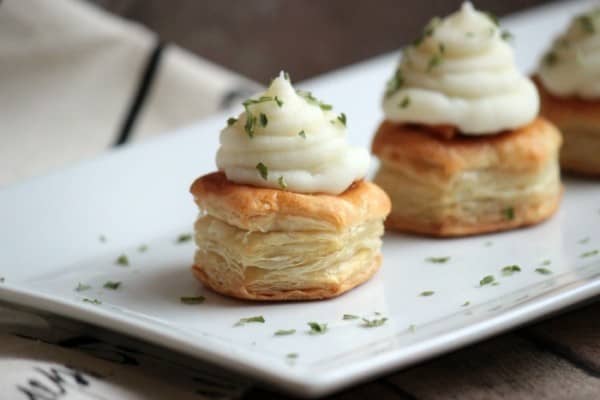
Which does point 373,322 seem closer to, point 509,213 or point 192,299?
point 192,299

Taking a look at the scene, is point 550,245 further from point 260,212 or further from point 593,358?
point 260,212

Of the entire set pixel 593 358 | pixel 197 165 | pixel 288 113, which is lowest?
pixel 593 358

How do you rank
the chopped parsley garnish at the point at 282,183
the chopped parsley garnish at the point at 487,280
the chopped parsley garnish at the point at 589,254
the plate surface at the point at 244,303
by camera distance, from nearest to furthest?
the plate surface at the point at 244,303
the chopped parsley garnish at the point at 282,183
the chopped parsley garnish at the point at 487,280
the chopped parsley garnish at the point at 589,254

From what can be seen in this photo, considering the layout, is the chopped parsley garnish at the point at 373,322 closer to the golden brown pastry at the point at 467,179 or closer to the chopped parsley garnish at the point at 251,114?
the chopped parsley garnish at the point at 251,114

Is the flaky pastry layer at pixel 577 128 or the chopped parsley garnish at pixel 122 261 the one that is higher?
the flaky pastry layer at pixel 577 128

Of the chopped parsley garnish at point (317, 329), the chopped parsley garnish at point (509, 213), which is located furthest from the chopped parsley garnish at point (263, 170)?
the chopped parsley garnish at point (509, 213)

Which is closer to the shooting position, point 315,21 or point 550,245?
point 550,245

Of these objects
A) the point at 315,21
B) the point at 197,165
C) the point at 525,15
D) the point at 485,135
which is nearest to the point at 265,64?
the point at 315,21

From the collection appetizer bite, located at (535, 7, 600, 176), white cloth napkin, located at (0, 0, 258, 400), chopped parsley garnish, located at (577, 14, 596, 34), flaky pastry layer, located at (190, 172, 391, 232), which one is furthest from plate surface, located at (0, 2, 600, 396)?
white cloth napkin, located at (0, 0, 258, 400)
